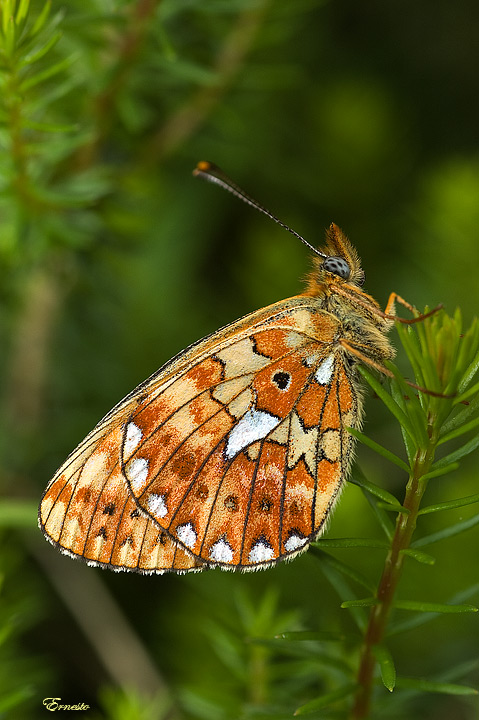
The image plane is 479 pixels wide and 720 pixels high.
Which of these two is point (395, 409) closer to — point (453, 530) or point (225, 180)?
point (453, 530)

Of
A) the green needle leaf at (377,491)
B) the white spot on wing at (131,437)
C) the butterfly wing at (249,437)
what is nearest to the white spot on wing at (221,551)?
the butterfly wing at (249,437)

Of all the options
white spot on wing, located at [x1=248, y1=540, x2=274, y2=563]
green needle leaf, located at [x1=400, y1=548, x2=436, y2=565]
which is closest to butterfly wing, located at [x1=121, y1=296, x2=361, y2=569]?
white spot on wing, located at [x1=248, y1=540, x2=274, y2=563]

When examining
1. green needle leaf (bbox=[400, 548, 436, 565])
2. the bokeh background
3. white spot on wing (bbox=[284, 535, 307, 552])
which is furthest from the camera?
the bokeh background

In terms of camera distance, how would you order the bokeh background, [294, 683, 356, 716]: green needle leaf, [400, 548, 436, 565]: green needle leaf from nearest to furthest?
[400, 548, 436, 565]: green needle leaf < [294, 683, 356, 716]: green needle leaf < the bokeh background

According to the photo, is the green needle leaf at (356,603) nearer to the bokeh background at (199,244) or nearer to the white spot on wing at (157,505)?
the bokeh background at (199,244)

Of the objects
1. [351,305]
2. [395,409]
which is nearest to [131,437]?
[351,305]

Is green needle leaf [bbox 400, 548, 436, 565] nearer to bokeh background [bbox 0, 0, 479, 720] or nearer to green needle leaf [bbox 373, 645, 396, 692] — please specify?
green needle leaf [bbox 373, 645, 396, 692]

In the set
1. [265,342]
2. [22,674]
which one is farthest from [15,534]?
[265,342]
